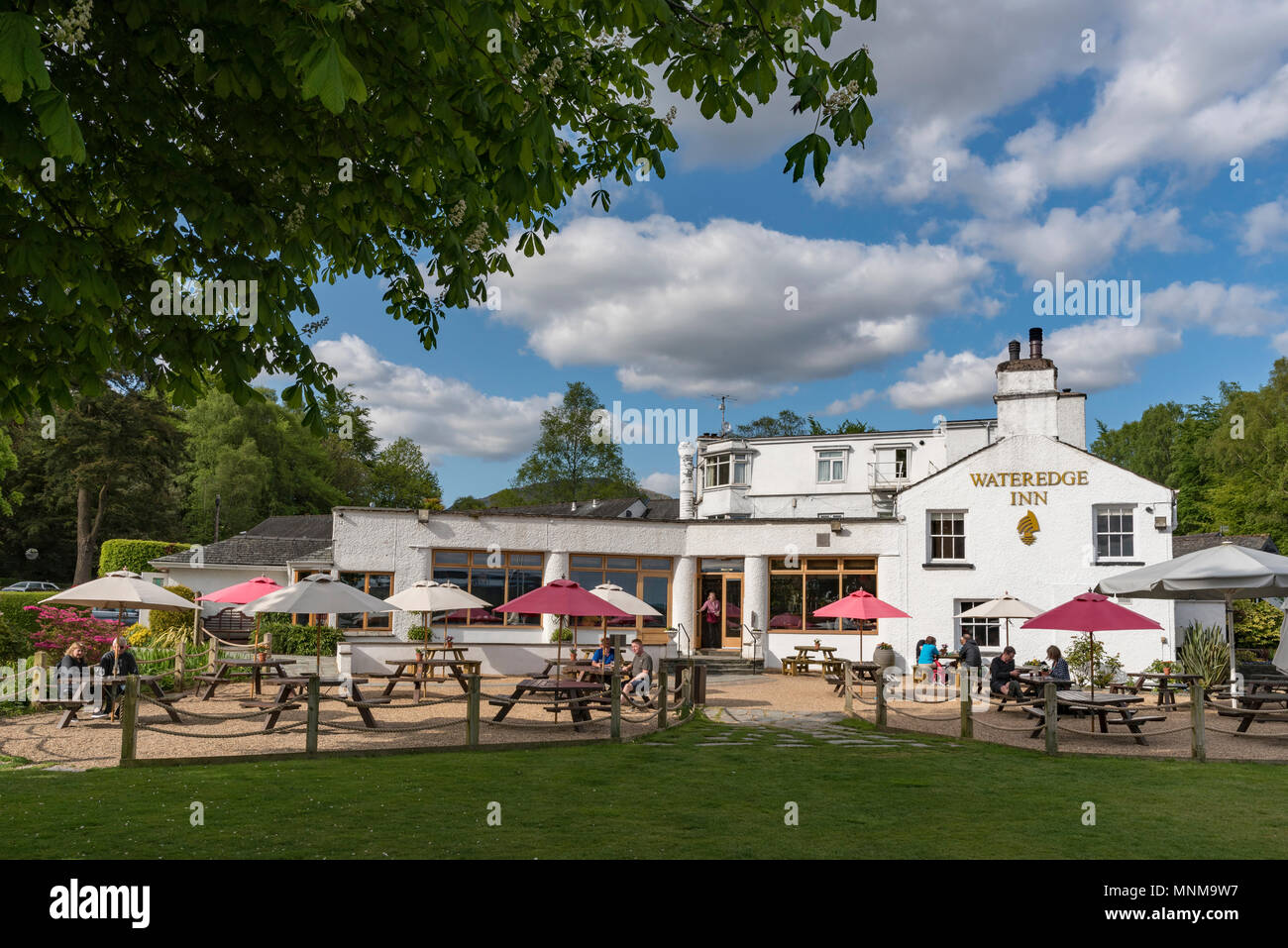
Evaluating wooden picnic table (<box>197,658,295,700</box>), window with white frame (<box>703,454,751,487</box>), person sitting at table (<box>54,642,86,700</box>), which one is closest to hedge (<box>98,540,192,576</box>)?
wooden picnic table (<box>197,658,295,700</box>)

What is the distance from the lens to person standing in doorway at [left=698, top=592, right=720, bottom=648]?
2744 cm

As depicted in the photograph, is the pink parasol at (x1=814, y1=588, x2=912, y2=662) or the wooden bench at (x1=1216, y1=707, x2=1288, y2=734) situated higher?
the pink parasol at (x1=814, y1=588, x2=912, y2=662)

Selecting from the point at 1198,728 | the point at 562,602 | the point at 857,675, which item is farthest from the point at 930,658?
the point at 562,602

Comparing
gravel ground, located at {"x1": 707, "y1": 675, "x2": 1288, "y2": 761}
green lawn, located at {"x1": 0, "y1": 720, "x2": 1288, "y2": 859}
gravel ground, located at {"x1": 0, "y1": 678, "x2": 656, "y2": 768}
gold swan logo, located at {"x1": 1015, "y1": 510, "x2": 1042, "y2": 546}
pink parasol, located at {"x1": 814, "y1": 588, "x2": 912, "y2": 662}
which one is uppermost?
gold swan logo, located at {"x1": 1015, "y1": 510, "x2": 1042, "y2": 546}

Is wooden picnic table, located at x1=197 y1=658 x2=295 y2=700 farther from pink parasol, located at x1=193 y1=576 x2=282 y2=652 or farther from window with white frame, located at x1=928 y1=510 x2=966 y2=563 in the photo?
window with white frame, located at x1=928 y1=510 x2=966 y2=563

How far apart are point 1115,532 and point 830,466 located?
19.8 meters

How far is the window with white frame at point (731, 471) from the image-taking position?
146 ft

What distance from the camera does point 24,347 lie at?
20.3ft

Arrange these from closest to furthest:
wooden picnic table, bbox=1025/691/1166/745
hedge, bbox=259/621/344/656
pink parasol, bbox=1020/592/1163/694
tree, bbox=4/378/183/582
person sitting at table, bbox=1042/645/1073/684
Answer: wooden picnic table, bbox=1025/691/1166/745 → pink parasol, bbox=1020/592/1163/694 → person sitting at table, bbox=1042/645/1073/684 → hedge, bbox=259/621/344/656 → tree, bbox=4/378/183/582

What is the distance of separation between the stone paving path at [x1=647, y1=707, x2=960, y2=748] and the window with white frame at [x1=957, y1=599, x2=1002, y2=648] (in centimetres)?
956

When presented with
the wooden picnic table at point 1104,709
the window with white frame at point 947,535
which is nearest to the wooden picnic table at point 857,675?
the window with white frame at point 947,535
